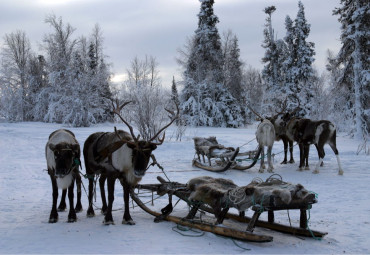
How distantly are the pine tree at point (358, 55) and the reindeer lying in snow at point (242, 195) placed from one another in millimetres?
17055

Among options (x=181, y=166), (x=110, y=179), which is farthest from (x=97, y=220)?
(x=181, y=166)

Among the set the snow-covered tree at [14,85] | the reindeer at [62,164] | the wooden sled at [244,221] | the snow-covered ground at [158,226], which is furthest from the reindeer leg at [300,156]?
the snow-covered tree at [14,85]

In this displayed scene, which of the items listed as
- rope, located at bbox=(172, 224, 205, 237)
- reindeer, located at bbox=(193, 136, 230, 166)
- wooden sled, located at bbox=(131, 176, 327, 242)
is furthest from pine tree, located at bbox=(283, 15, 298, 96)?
rope, located at bbox=(172, 224, 205, 237)

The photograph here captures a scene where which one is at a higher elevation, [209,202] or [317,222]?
[209,202]

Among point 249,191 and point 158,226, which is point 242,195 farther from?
point 158,226

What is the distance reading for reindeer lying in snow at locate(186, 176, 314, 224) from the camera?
5.14m

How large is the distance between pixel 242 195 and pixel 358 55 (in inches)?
737

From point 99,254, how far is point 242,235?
2.04 m

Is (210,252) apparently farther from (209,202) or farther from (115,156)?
(115,156)

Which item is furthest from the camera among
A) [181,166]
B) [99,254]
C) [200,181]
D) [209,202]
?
[181,166]

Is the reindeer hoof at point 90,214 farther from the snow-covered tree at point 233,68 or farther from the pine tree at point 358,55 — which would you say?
the snow-covered tree at point 233,68

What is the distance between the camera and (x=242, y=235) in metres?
5.09

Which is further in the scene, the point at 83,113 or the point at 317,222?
the point at 83,113

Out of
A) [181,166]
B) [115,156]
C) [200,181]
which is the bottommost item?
[181,166]
